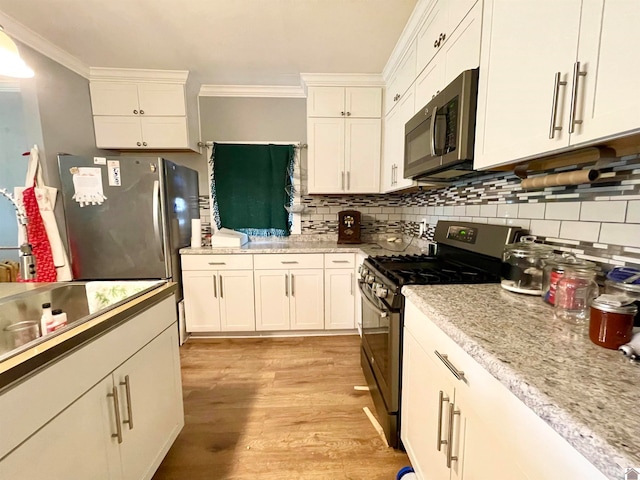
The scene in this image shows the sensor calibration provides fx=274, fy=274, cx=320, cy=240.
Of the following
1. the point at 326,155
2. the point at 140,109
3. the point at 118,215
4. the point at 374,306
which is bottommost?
the point at 374,306

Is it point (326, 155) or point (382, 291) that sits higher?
point (326, 155)

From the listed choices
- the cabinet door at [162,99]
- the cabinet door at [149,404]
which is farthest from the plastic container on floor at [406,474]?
the cabinet door at [162,99]

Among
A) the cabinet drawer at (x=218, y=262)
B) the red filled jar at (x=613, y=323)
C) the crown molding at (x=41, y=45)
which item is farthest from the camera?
the cabinet drawer at (x=218, y=262)

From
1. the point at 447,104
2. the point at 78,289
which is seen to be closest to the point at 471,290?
the point at 447,104

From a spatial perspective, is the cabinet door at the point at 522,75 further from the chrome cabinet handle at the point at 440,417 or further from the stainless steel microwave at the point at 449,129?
the chrome cabinet handle at the point at 440,417

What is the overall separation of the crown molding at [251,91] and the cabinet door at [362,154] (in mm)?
769

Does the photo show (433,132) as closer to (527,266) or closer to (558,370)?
(527,266)

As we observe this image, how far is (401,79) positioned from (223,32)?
139cm

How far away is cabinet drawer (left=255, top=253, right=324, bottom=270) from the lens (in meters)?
2.59

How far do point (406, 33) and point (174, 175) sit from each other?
2.18 m

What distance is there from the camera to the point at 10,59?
1.09 metres

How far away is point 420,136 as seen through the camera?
164cm

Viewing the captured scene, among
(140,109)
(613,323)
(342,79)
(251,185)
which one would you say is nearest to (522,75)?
(613,323)

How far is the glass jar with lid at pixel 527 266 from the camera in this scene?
3.63 ft
